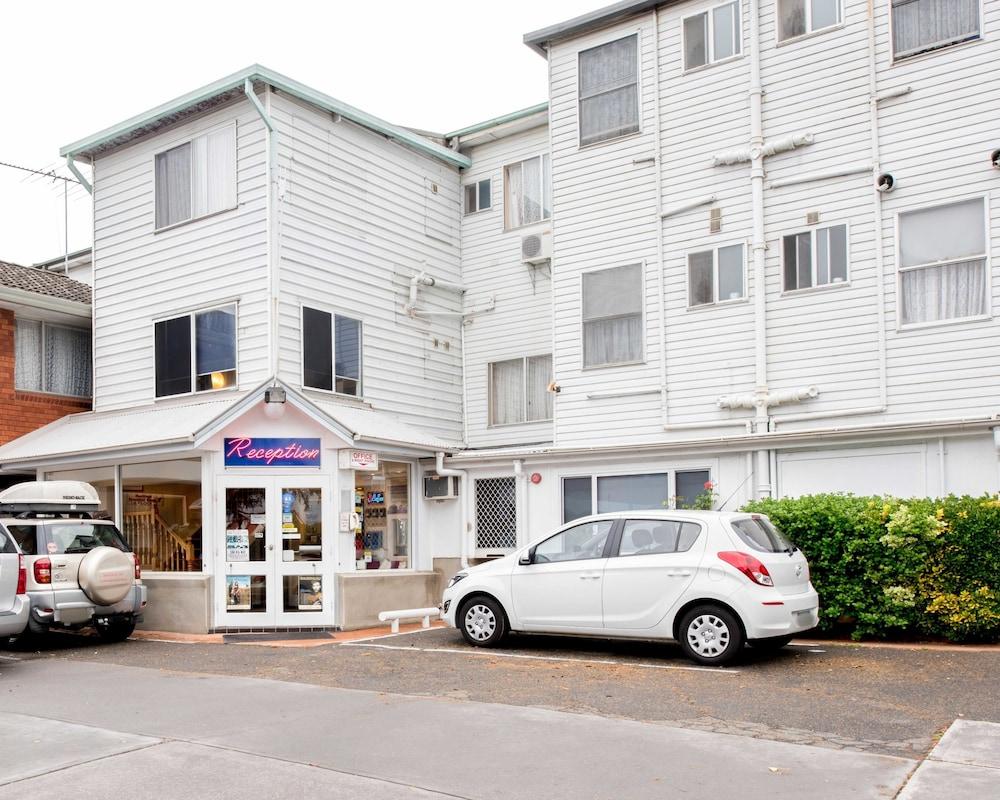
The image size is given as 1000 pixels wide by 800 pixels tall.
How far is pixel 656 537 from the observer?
1066cm

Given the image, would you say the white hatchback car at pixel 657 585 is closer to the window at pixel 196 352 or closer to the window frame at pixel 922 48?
the window at pixel 196 352

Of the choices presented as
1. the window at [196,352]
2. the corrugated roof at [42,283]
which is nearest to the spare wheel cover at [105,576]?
the window at [196,352]

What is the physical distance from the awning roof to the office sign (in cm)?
A: 49

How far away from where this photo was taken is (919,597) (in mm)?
11125

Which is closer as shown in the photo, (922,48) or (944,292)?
(944,292)

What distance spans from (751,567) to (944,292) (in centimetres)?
529

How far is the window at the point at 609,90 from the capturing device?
15.7 meters

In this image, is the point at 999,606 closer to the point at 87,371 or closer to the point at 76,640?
the point at 76,640

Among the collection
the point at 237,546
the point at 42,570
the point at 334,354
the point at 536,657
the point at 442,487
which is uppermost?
the point at 334,354

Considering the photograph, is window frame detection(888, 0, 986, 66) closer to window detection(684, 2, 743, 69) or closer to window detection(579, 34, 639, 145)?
window detection(684, 2, 743, 69)

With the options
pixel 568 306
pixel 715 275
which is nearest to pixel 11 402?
pixel 568 306

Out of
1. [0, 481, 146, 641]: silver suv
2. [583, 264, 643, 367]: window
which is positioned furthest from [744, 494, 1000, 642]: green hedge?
[0, 481, 146, 641]: silver suv

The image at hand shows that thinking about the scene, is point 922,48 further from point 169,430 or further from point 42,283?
point 42,283

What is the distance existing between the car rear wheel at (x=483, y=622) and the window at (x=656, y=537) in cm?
170
